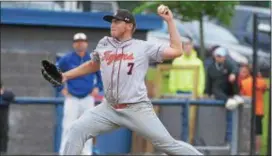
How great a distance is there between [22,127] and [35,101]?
0.78 m

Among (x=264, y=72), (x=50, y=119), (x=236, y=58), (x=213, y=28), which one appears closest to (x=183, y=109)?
(x=50, y=119)

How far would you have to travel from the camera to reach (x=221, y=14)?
1482 centimetres

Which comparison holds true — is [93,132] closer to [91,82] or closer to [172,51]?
[172,51]

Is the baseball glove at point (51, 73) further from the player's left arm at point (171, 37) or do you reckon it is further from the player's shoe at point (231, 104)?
the player's shoe at point (231, 104)

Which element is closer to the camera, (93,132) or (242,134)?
(93,132)

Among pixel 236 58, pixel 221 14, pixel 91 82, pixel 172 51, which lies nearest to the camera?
pixel 172 51

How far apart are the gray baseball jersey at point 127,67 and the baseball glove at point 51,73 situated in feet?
1.62

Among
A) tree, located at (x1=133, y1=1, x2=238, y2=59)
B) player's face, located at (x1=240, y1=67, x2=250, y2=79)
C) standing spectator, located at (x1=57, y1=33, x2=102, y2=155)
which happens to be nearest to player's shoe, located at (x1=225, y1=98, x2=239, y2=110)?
player's face, located at (x1=240, y1=67, x2=250, y2=79)

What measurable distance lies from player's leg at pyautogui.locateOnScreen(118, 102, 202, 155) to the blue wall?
522 cm

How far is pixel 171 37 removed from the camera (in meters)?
8.30

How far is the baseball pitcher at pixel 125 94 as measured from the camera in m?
8.55

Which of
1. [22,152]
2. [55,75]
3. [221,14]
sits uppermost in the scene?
[221,14]

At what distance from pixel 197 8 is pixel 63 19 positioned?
2.24 meters

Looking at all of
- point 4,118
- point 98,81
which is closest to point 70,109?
point 98,81
